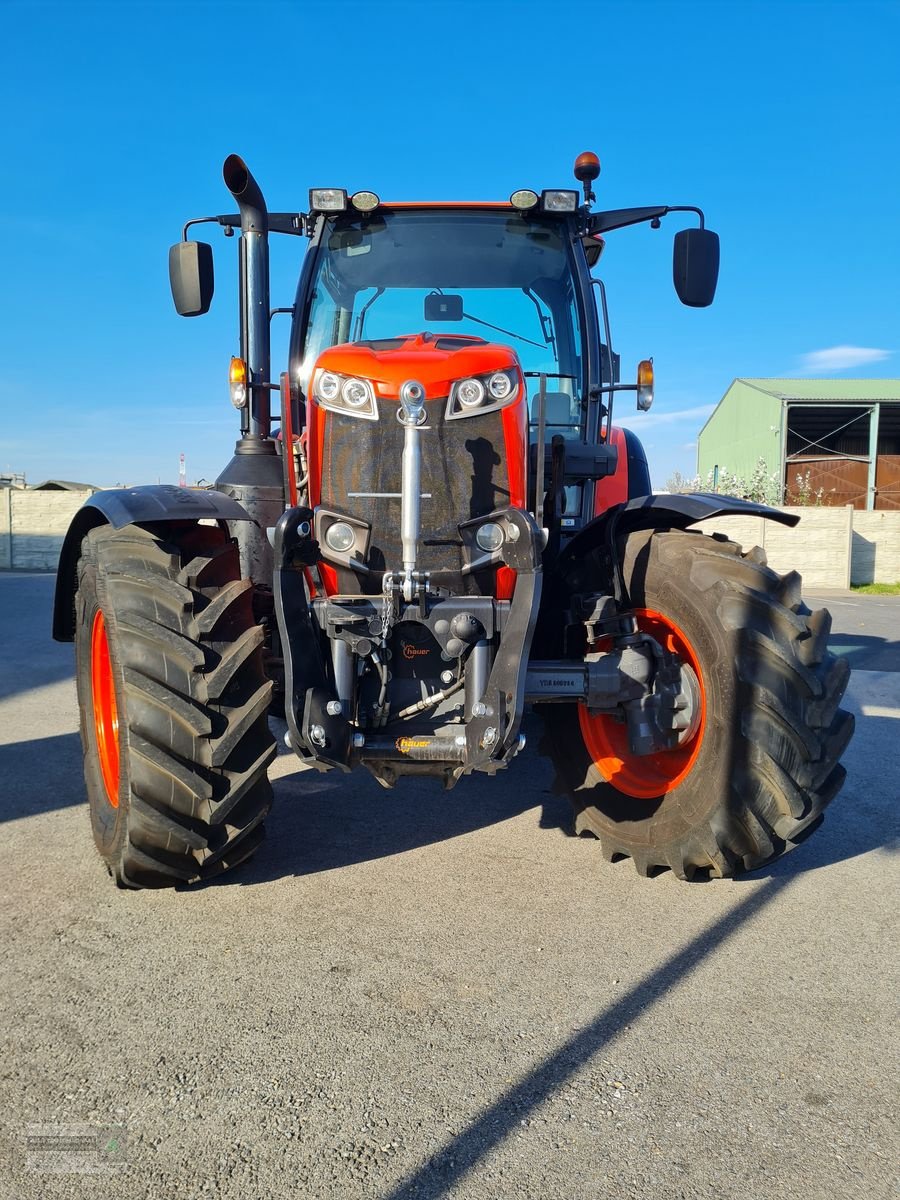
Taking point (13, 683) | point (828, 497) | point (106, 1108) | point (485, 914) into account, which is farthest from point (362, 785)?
point (828, 497)

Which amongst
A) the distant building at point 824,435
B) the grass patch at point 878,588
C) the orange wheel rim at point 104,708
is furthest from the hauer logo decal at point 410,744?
the distant building at point 824,435

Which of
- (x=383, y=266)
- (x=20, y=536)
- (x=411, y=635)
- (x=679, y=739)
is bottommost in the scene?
(x=20, y=536)

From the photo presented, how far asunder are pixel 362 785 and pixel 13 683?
13.0ft

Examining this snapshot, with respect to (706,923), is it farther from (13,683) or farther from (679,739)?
(13,683)

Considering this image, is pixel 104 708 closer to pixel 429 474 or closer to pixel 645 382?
pixel 429 474

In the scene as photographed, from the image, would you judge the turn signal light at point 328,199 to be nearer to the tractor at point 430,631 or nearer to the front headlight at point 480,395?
the tractor at point 430,631

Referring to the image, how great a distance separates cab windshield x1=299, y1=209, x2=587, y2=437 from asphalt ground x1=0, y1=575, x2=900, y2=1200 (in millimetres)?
2099

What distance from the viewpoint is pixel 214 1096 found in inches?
82.7

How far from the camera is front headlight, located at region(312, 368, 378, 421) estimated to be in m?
3.31

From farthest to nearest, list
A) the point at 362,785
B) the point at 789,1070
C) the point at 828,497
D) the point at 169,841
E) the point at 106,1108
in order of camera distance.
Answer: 1. the point at 828,497
2. the point at 362,785
3. the point at 169,841
4. the point at 789,1070
5. the point at 106,1108

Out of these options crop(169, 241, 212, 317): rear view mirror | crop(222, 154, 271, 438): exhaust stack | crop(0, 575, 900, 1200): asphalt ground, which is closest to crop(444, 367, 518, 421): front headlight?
crop(222, 154, 271, 438): exhaust stack

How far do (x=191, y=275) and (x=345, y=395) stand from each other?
4.32 ft

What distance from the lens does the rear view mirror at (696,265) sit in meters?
4.14

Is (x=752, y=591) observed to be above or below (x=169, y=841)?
above
